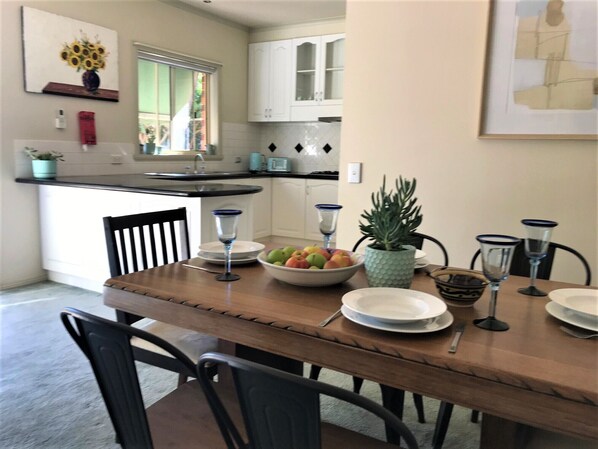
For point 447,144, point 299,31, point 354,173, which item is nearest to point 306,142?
point 299,31

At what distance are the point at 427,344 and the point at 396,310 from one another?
0.18m

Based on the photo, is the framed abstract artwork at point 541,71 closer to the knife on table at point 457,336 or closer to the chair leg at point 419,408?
the chair leg at point 419,408

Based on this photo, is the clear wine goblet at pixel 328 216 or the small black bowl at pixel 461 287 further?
the clear wine goblet at pixel 328 216

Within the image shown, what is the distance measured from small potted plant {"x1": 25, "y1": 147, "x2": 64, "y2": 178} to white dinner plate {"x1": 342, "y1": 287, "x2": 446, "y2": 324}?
127 inches

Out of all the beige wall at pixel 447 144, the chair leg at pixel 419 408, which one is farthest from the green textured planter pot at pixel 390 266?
the beige wall at pixel 447 144

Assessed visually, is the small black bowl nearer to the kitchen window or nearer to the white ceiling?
the kitchen window

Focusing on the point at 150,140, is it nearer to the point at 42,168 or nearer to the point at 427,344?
the point at 42,168

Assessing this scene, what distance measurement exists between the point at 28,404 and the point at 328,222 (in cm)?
154

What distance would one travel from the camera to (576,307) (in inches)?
48.0

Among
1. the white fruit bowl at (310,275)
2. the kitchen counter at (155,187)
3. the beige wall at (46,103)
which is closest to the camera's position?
the white fruit bowl at (310,275)

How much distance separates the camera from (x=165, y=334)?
1749 mm

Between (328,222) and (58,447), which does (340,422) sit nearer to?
(328,222)

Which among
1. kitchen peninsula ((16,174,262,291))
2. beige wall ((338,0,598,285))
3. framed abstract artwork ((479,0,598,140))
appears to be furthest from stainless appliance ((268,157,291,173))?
framed abstract artwork ((479,0,598,140))

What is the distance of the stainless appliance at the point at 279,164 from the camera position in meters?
5.77
